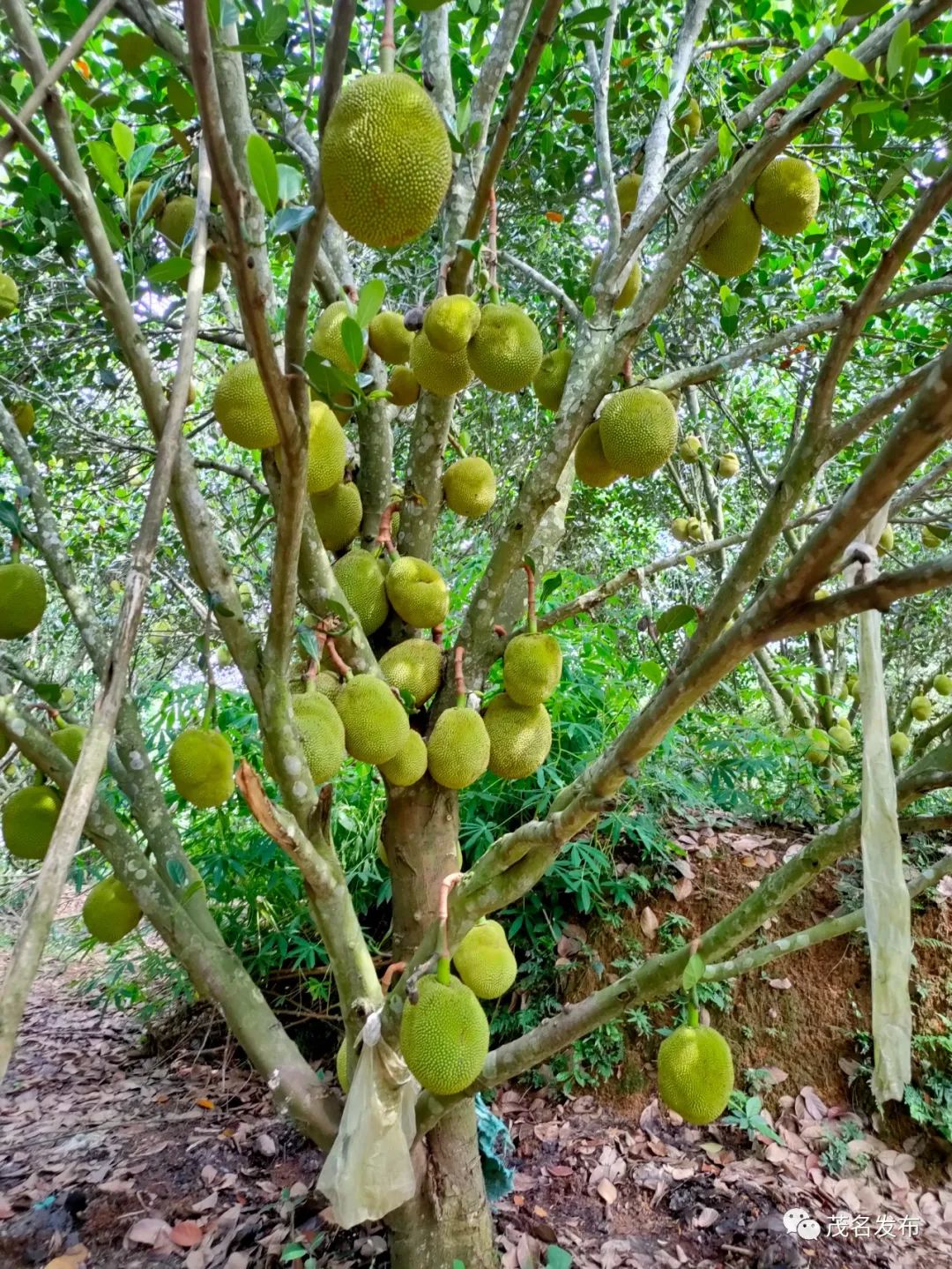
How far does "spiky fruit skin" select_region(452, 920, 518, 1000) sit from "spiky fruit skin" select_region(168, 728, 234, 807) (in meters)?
0.55

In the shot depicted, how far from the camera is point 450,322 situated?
134 cm

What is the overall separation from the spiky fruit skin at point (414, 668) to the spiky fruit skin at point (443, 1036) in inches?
21.3

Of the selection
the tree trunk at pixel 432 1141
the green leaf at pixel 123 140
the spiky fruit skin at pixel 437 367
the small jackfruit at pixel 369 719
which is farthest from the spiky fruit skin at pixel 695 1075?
the green leaf at pixel 123 140

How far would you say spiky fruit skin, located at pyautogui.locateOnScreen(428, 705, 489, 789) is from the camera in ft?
4.82

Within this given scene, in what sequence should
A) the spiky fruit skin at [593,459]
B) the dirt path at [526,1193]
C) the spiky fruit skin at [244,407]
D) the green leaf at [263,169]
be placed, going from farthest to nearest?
the dirt path at [526,1193], the spiky fruit skin at [593,459], the spiky fruit skin at [244,407], the green leaf at [263,169]

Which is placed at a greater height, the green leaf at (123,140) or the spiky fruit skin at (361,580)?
the green leaf at (123,140)

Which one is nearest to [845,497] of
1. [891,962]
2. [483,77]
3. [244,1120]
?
[891,962]

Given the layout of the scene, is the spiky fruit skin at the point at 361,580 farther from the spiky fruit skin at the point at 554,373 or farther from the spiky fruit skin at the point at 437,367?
the spiky fruit skin at the point at 554,373

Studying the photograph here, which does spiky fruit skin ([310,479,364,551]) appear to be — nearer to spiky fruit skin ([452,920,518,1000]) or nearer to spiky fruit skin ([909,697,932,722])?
spiky fruit skin ([452,920,518,1000])

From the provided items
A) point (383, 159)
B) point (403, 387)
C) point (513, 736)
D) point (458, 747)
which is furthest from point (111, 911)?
point (383, 159)

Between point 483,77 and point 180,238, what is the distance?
615 mm

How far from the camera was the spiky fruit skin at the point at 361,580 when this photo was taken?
160 centimetres

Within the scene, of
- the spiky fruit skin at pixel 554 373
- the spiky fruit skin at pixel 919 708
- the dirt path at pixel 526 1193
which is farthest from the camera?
the spiky fruit skin at pixel 919 708

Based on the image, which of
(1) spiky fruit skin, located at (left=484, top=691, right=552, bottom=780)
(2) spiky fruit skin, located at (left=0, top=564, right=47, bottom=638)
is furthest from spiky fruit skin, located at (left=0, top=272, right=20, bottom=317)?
(1) spiky fruit skin, located at (left=484, top=691, right=552, bottom=780)
